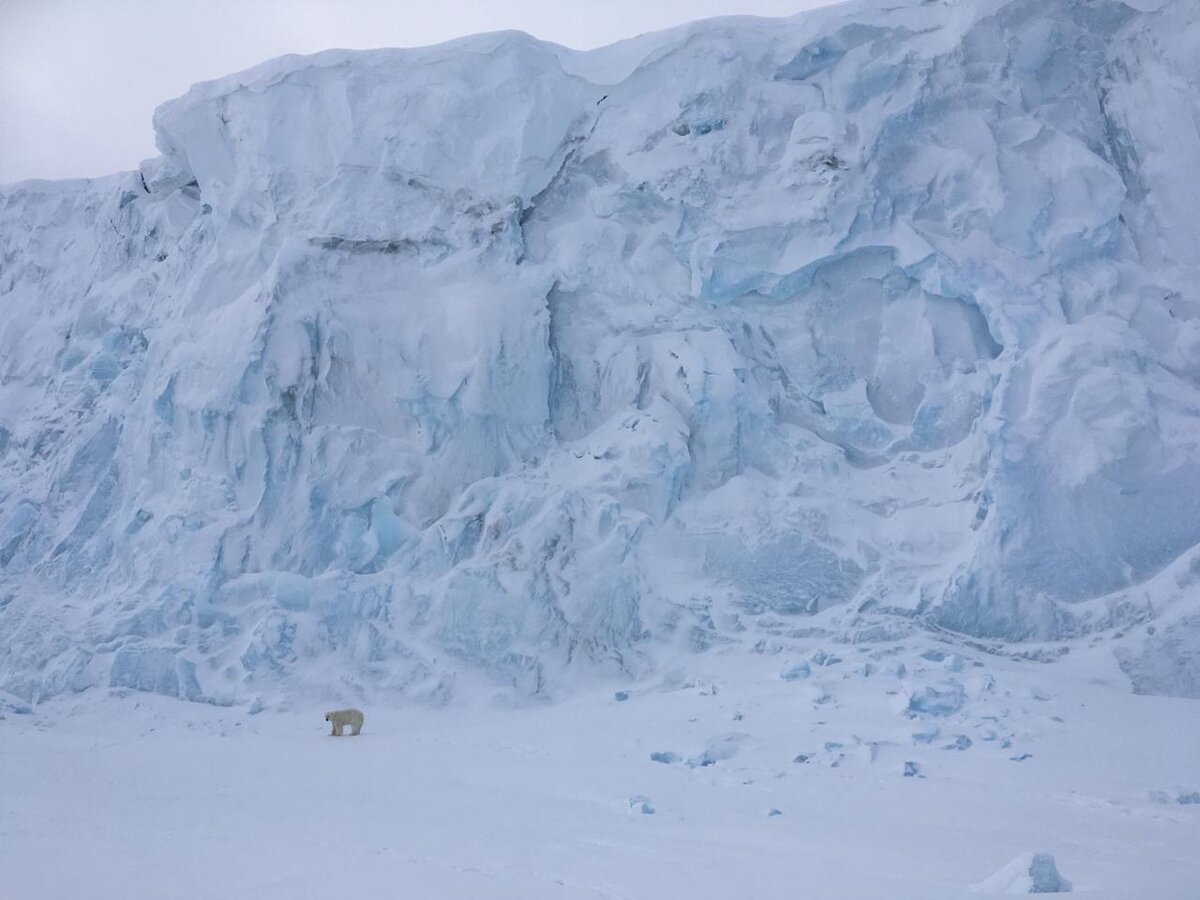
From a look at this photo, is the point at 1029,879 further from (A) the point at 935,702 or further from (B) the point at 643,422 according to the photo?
(B) the point at 643,422

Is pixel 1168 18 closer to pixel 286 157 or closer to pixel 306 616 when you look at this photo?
pixel 286 157

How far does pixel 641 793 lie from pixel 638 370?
5.21 metres

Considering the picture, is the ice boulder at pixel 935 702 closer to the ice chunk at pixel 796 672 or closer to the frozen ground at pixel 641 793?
the frozen ground at pixel 641 793

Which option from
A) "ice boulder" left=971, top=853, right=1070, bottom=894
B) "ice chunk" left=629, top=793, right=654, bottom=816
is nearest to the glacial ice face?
"ice chunk" left=629, top=793, right=654, bottom=816

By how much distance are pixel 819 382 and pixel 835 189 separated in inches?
71.5

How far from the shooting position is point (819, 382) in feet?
34.2

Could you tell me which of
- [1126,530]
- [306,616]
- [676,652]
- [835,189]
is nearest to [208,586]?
[306,616]

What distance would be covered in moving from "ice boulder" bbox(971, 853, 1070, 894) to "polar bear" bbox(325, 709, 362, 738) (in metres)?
4.86

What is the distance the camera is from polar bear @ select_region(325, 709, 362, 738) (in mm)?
7742

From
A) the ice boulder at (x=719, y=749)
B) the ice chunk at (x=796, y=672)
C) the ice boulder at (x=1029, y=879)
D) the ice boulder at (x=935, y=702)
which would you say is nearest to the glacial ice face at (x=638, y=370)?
the ice chunk at (x=796, y=672)

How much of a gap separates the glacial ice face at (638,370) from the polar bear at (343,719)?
1.08 metres

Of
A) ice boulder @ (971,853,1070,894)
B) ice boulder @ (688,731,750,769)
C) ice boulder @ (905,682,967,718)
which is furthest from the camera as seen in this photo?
ice boulder @ (905,682,967,718)

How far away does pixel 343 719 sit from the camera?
7.75 metres

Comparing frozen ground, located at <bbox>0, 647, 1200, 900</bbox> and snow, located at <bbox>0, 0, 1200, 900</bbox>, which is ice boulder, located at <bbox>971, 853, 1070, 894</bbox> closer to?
frozen ground, located at <bbox>0, 647, 1200, 900</bbox>
